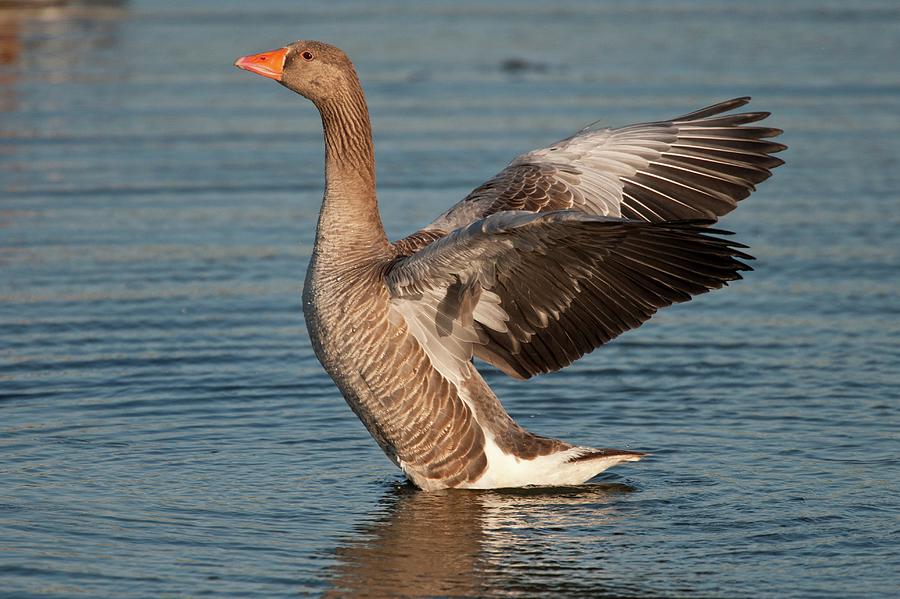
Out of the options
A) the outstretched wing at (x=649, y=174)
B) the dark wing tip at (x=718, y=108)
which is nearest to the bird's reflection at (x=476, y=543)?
the outstretched wing at (x=649, y=174)

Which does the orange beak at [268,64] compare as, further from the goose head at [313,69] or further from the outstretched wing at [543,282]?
the outstretched wing at [543,282]

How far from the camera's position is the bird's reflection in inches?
294

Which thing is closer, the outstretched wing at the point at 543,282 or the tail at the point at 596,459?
the outstretched wing at the point at 543,282

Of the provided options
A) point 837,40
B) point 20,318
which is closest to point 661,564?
point 20,318

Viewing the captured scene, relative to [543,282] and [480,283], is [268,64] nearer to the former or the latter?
[480,283]

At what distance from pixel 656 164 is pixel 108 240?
7.11m

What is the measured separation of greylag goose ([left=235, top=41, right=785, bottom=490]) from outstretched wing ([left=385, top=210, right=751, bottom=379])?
0.04 ft

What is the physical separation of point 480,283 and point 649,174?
223cm

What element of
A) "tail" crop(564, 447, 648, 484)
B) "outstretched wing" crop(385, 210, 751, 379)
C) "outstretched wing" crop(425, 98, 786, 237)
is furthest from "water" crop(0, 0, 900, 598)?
"outstretched wing" crop(425, 98, 786, 237)

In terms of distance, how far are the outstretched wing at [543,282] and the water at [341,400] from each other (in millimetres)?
1043

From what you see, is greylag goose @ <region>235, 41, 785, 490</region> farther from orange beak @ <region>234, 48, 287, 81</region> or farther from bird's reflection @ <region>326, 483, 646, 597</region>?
bird's reflection @ <region>326, 483, 646, 597</region>

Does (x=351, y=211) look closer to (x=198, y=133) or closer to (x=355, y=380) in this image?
(x=355, y=380)

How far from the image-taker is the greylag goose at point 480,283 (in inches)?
314

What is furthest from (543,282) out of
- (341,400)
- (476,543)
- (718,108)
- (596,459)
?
(341,400)
